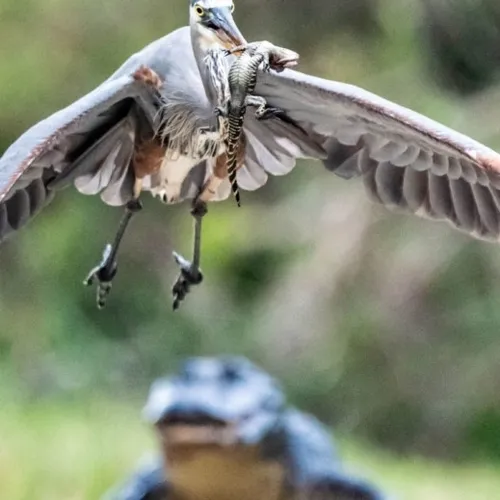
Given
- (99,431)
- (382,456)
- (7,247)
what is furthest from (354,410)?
(7,247)

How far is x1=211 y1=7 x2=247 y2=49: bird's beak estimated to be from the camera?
505mm

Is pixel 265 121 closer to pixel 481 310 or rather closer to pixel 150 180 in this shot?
pixel 150 180

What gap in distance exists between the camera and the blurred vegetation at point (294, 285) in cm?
88

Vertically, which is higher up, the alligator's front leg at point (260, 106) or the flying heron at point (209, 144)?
the flying heron at point (209, 144)

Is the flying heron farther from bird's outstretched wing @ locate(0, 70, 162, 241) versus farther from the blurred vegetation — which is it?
the blurred vegetation

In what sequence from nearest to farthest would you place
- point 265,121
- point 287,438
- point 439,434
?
point 265,121, point 287,438, point 439,434

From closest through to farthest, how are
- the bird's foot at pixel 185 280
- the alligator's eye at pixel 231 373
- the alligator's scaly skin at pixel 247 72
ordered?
the alligator's scaly skin at pixel 247 72, the bird's foot at pixel 185 280, the alligator's eye at pixel 231 373

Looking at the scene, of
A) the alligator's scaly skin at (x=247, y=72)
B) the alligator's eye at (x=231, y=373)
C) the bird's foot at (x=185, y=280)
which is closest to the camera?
the alligator's scaly skin at (x=247, y=72)

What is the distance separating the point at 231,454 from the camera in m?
0.74

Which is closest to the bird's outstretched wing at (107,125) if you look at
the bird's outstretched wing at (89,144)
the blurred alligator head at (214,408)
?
the bird's outstretched wing at (89,144)

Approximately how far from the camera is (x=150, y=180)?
636 mm

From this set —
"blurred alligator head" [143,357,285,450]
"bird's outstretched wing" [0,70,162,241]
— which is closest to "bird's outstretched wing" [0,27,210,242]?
"bird's outstretched wing" [0,70,162,241]

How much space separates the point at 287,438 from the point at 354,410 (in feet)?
0.44

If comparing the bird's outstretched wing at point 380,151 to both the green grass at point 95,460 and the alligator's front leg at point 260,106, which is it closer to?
the alligator's front leg at point 260,106
